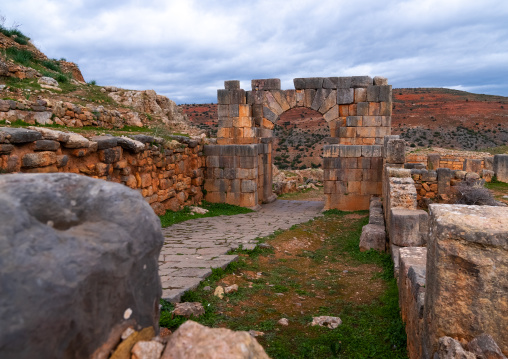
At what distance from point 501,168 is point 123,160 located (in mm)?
14748

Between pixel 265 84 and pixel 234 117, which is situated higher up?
pixel 265 84

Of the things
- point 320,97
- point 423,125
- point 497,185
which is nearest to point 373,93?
point 320,97

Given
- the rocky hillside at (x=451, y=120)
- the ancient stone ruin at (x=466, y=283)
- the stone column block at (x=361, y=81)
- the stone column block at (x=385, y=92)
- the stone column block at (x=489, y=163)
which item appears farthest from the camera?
the rocky hillside at (x=451, y=120)

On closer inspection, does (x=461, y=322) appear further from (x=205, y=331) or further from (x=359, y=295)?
(x=359, y=295)

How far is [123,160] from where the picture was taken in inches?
297

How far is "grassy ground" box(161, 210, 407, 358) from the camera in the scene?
354 cm

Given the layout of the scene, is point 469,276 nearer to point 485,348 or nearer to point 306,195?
point 485,348

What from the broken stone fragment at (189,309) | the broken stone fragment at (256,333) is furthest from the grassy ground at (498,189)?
the broken stone fragment at (189,309)

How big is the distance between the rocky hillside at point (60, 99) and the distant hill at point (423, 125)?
16.6m

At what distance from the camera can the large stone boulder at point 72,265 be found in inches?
49.4

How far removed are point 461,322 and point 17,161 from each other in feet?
17.3

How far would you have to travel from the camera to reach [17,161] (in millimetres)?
5219

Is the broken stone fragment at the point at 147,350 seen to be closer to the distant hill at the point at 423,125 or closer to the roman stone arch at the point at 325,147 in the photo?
the roman stone arch at the point at 325,147

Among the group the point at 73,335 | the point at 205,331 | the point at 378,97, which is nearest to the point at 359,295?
the point at 205,331
